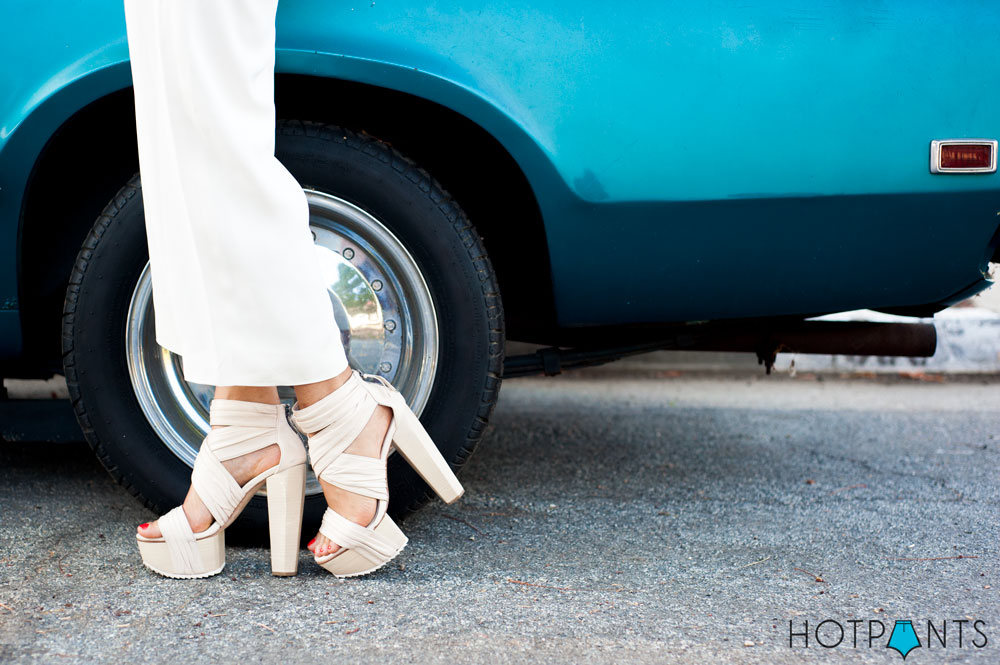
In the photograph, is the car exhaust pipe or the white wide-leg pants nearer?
the white wide-leg pants

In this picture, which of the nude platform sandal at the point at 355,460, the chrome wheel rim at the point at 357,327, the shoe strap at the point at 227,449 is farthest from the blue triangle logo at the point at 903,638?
the shoe strap at the point at 227,449

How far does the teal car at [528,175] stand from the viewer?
5.11 ft

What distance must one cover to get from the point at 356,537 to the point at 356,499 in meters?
0.06

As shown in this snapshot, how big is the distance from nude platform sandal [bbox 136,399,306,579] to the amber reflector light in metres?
1.25

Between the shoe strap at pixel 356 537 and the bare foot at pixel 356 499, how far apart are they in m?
0.01

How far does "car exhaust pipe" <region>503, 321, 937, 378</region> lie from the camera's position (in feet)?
6.53

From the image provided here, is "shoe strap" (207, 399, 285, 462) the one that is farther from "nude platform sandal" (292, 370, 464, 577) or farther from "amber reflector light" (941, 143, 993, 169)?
"amber reflector light" (941, 143, 993, 169)

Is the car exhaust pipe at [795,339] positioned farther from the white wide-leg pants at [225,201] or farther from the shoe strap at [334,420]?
the white wide-leg pants at [225,201]

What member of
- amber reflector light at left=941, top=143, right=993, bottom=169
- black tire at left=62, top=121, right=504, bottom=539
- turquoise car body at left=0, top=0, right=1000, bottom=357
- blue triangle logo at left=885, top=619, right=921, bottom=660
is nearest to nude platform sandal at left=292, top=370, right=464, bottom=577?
black tire at left=62, top=121, right=504, bottom=539

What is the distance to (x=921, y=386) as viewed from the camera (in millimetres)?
3617

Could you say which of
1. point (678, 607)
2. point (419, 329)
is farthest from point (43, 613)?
point (678, 607)

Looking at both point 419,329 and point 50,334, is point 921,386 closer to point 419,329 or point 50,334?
point 419,329

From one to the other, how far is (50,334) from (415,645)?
1.04 m

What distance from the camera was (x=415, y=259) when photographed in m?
1.68
